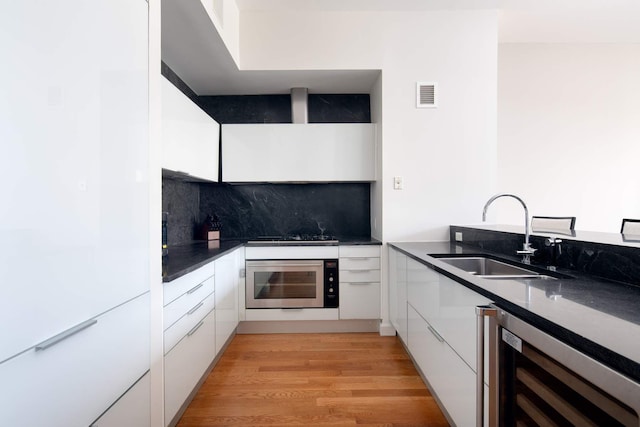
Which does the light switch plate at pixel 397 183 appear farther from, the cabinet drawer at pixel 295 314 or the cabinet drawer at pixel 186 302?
the cabinet drawer at pixel 186 302

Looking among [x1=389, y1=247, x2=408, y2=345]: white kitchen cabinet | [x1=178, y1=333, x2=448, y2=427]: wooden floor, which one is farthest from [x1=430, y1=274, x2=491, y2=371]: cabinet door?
[x1=389, y1=247, x2=408, y2=345]: white kitchen cabinet

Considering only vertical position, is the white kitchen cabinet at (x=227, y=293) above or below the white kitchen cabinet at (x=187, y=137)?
below

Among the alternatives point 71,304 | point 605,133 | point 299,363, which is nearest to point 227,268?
point 299,363

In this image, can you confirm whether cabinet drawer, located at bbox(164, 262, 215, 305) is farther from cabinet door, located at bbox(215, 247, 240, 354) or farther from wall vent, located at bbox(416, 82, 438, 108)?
wall vent, located at bbox(416, 82, 438, 108)

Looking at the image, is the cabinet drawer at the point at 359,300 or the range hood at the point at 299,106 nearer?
the cabinet drawer at the point at 359,300

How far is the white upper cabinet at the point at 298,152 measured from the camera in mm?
2932

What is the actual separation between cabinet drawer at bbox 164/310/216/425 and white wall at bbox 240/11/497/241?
1.75 meters

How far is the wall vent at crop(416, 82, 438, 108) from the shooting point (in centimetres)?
265

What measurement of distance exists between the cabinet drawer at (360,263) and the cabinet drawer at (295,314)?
406 millimetres

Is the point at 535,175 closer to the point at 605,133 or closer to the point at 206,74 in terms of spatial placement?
the point at 605,133

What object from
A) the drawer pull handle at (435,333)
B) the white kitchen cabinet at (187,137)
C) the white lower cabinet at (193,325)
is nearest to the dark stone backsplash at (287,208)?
the white kitchen cabinet at (187,137)

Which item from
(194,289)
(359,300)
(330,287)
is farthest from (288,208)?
(194,289)

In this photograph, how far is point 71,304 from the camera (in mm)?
847

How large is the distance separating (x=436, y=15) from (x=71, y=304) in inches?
127
